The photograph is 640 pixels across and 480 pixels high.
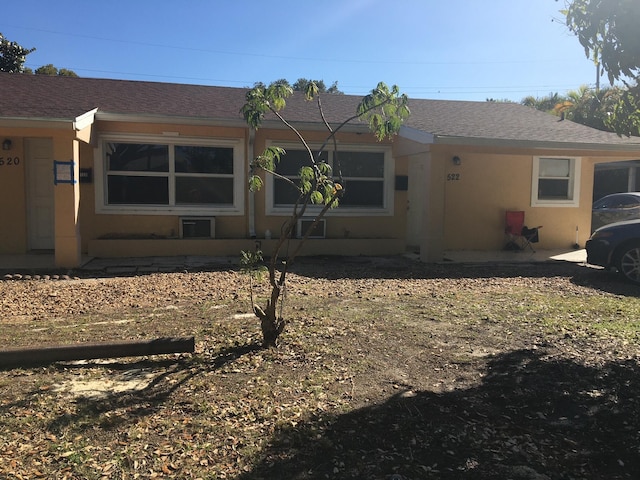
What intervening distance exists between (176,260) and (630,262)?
7.94 m

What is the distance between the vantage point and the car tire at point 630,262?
8406 mm

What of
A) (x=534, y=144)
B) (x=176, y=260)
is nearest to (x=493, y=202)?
(x=534, y=144)

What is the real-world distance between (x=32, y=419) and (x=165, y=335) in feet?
6.16

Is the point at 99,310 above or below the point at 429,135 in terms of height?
below

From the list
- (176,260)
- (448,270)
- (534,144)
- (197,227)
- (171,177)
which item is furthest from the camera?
(197,227)

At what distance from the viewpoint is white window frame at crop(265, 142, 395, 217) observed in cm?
1158

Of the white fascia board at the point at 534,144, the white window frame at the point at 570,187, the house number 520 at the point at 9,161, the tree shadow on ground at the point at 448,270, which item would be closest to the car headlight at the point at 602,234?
the tree shadow on ground at the point at 448,270

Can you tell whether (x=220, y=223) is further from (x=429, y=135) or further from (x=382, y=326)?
(x=382, y=326)

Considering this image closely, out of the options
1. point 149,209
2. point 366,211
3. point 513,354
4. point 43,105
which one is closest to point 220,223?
point 149,209

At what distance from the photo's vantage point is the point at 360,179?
39.5 ft

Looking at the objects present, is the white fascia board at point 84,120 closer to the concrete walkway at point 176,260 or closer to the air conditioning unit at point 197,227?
the concrete walkway at point 176,260

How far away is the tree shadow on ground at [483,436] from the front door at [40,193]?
939 cm

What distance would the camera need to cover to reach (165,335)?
529 cm

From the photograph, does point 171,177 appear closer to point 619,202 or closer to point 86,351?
point 86,351
